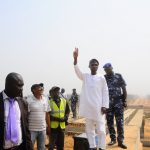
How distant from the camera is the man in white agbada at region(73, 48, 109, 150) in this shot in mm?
6734

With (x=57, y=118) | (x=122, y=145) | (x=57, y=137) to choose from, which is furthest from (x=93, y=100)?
(x=57, y=137)

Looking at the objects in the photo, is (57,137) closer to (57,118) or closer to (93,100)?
(57,118)

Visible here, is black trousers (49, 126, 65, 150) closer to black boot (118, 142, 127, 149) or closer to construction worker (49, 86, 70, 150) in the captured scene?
construction worker (49, 86, 70, 150)

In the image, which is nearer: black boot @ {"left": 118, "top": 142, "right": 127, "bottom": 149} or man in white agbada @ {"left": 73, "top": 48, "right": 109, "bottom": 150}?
man in white agbada @ {"left": 73, "top": 48, "right": 109, "bottom": 150}

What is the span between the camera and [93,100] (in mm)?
6719

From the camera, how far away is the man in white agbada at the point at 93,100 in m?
6.73

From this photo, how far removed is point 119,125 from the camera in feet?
26.0

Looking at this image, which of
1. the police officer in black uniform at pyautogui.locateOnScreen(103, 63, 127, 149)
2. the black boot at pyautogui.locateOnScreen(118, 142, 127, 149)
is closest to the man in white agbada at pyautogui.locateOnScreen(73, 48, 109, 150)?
the police officer in black uniform at pyautogui.locateOnScreen(103, 63, 127, 149)

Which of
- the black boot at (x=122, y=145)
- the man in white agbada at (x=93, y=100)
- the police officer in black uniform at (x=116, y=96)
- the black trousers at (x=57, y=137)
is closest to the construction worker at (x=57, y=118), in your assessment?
the black trousers at (x=57, y=137)

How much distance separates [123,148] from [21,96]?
4078 millimetres

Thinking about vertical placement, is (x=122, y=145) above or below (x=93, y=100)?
below

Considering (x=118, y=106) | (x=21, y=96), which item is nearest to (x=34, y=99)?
(x=118, y=106)

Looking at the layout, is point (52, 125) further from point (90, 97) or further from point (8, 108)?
point (8, 108)

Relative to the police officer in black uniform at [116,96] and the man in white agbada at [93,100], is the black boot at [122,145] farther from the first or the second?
the man in white agbada at [93,100]
